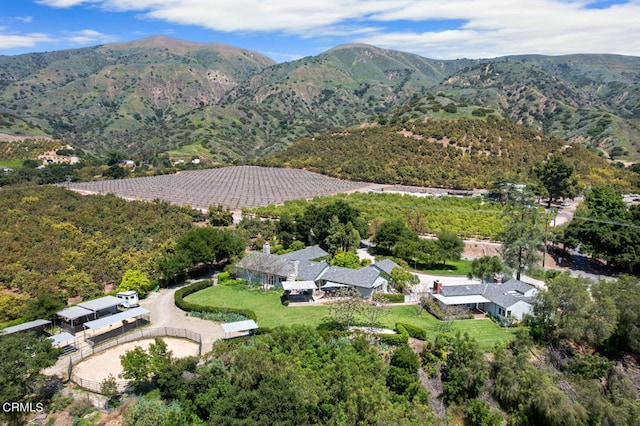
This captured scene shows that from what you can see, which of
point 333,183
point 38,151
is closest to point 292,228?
point 333,183

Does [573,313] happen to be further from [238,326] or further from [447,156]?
[447,156]

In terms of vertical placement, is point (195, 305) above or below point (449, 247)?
below

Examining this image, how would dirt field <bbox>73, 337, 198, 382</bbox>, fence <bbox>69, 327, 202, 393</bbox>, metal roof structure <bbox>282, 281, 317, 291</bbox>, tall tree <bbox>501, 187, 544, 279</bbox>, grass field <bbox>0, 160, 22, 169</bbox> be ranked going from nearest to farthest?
fence <bbox>69, 327, 202, 393</bbox>, dirt field <bbox>73, 337, 198, 382</bbox>, metal roof structure <bbox>282, 281, 317, 291</bbox>, tall tree <bbox>501, 187, 544, 279</bbox>, grass field <bbox>0, 160, 22, 169</bbox>

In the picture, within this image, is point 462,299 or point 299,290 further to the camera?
point 299,290

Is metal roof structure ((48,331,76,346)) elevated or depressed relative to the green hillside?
depressed

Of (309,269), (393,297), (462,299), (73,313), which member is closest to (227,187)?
(309,269)

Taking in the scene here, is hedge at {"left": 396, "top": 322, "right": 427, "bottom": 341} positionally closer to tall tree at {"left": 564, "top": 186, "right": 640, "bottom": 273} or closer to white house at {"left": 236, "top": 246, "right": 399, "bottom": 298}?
white house at {"left": 236, "top": 246, "right": 399, "bottom": 298}

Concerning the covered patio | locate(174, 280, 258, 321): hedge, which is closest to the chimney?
the covered patio

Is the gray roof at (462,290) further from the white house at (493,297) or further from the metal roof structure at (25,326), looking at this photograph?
the metal roof structure at (25,326)

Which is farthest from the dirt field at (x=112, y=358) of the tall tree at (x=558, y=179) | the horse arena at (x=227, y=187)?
the tall tree at (x=558, y=179)
